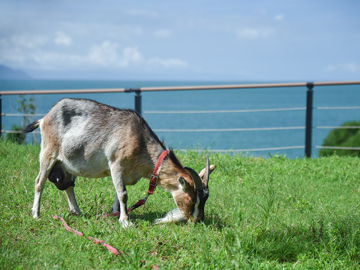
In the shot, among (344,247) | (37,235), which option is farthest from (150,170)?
(344,247)

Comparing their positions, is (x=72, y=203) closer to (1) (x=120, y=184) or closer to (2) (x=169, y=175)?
(1) (x=120, y=184)

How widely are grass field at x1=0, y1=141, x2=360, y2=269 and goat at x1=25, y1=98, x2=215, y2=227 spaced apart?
0.30 metres

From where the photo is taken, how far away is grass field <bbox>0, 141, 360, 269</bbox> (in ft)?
9.36

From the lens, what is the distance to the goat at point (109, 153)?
361 centimetres

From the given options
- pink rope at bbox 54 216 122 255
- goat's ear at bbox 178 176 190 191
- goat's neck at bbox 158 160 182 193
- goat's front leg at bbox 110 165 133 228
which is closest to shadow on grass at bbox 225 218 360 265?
goat's ear at bbox 178 176 190 191

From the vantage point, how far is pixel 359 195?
4789mm

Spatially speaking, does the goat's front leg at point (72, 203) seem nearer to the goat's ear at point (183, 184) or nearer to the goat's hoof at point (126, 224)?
the goat's hoof at point (126, 224)

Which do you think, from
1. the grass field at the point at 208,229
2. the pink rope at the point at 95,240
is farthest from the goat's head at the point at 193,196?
the pink rope at the point at 95,240

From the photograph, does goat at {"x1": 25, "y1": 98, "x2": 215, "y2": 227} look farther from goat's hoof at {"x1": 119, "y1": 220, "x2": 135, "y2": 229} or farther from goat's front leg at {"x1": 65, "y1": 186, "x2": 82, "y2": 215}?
goat's front leg at {"x1": 65, "y1": 186, "x2": 82, "y2": 215}

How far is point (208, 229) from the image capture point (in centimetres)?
340

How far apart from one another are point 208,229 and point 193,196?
34 centimetres

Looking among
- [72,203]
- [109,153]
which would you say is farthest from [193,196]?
[72,203]

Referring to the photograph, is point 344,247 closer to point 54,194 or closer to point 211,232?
point 211,232

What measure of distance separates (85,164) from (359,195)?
3.57m
